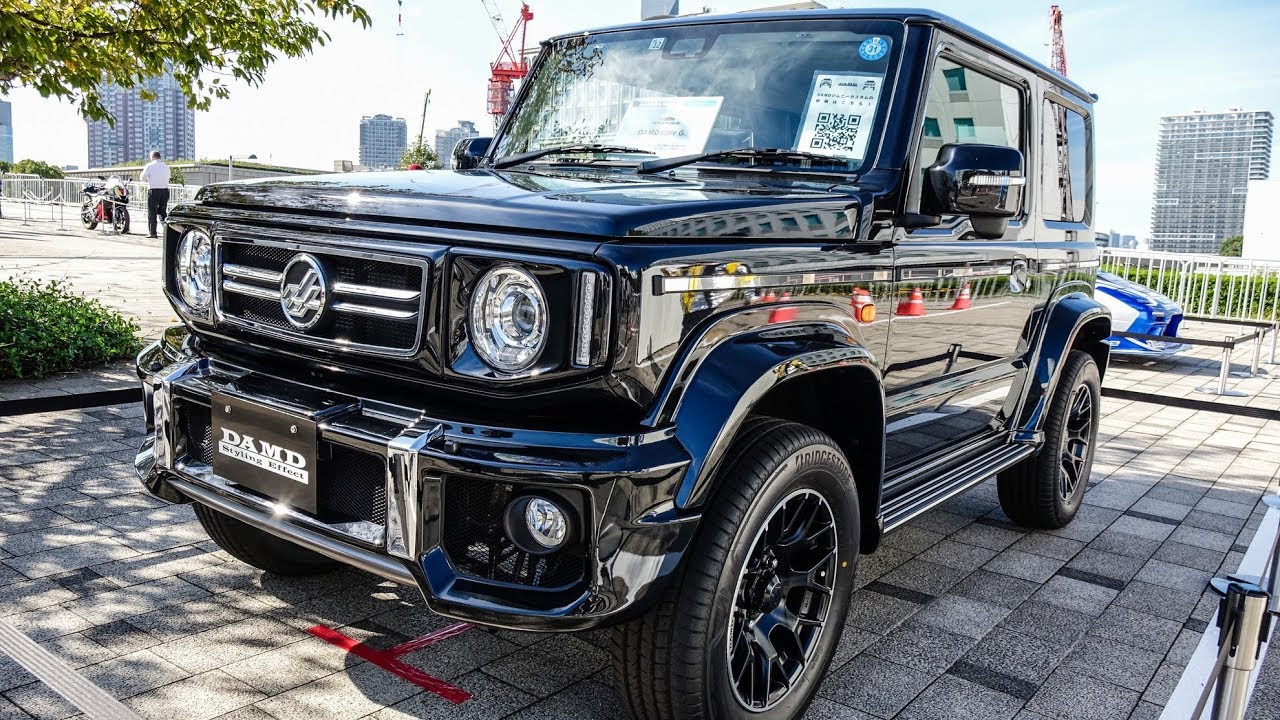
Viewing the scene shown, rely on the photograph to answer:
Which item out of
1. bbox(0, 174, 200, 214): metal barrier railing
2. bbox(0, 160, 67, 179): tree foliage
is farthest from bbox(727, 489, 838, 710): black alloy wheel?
bbox(0, 160, 67, 179): tree foliage

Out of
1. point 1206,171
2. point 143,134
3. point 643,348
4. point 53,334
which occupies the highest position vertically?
point 1206,171

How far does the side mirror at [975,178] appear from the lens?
2920mm

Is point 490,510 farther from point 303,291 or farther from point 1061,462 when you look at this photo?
point 1061,462

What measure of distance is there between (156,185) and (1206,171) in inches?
7152

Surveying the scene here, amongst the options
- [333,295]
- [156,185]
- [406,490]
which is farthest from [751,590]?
[156,185]

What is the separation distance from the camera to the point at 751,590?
2.52 m

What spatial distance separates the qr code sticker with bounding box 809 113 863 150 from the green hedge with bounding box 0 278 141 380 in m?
5.40

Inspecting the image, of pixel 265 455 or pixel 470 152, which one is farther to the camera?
pixel 470 152

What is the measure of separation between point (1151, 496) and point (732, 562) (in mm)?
4365

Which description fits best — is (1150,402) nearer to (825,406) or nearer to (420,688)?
(825,406)

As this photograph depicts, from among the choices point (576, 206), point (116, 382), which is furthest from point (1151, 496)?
point (116, 382)

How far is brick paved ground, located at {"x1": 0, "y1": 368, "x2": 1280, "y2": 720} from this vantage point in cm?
279

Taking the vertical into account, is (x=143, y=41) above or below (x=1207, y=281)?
above

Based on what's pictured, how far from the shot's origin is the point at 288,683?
9.18 ft
